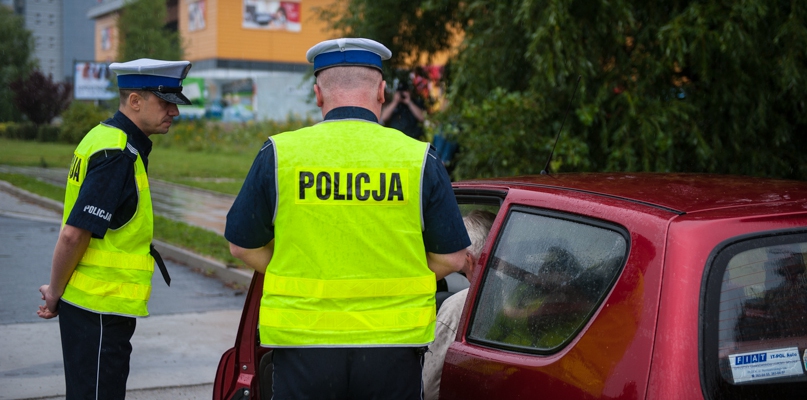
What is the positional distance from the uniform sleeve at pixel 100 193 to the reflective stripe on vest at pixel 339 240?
3.15ft

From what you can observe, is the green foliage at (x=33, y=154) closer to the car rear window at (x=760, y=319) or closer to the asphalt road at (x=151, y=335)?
the asphalt road at (x=151, y=335)

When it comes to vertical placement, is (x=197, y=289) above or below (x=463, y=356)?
below

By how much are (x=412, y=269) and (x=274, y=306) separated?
418mm

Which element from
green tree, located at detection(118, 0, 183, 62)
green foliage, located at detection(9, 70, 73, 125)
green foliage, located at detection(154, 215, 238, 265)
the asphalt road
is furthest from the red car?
green foliage, located at detection(9, 70, 73, 125)

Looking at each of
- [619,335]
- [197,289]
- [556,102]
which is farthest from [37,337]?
[619,335]

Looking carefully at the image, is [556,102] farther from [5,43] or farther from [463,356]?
[5,43]

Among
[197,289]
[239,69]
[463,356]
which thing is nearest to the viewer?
[463,356]

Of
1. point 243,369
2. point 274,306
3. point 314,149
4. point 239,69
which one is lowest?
point 239,69

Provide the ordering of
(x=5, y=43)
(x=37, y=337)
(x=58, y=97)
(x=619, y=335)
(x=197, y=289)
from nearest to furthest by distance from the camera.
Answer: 1. (x=619, y=335)
2. (x=37, y=337)
3. (x=197, y=289)
4. (x=58, y=97)
5. (x=5, y=43)

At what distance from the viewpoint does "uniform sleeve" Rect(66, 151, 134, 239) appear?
3094mm

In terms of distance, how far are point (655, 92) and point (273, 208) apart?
5.35 meters

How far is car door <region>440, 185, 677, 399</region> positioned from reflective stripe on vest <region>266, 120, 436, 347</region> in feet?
1.48

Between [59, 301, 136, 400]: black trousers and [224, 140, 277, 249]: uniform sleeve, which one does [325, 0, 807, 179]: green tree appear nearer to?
[59, 301, 136, 400]: black trousers

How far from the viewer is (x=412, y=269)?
2504mm
